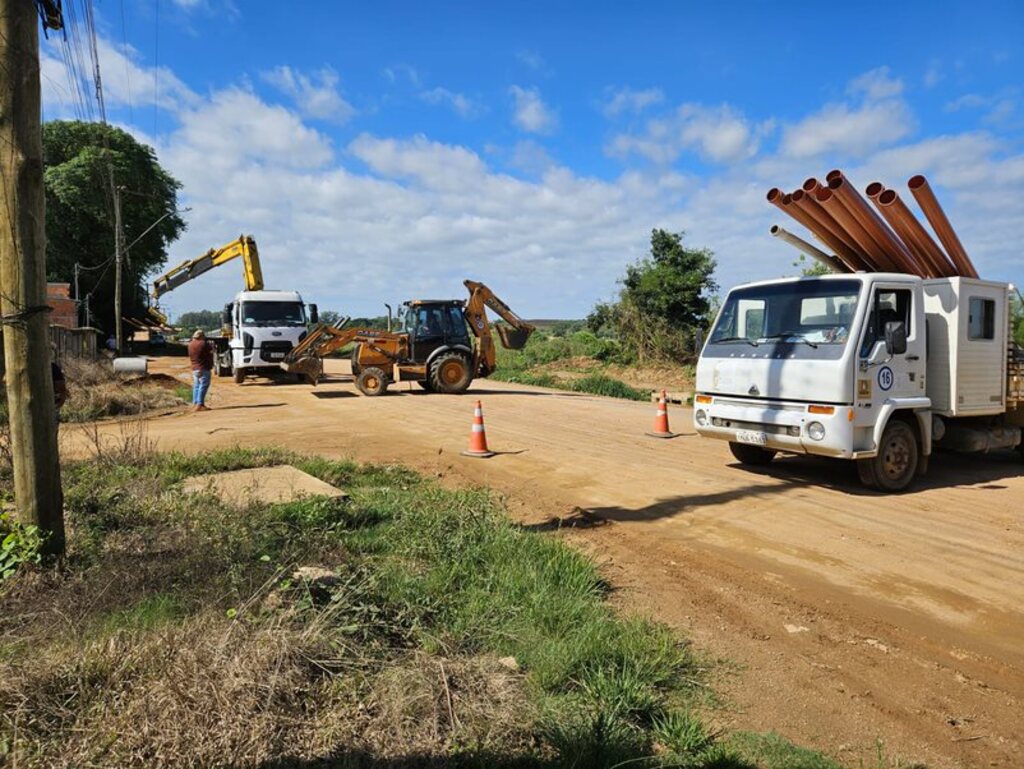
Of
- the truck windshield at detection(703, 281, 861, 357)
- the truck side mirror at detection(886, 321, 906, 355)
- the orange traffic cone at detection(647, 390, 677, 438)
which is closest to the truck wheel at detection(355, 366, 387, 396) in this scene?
the orange traffic cone at detection(647, 390, 677, 438)

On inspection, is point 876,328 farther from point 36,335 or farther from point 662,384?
point 662,384

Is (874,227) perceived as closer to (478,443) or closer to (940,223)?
(940,223)

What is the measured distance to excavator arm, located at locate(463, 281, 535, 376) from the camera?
1947 centimetres

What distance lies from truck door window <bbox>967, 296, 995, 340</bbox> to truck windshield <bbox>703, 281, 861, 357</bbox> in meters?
1.93

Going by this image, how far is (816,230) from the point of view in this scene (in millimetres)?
8703

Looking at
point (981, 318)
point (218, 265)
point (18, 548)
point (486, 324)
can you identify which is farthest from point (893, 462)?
point (218, 265)

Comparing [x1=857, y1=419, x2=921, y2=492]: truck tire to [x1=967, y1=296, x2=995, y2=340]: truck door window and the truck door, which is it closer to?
the truck door

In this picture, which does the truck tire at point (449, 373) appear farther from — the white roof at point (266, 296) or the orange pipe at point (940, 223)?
the orange pipe at point (940, 223)

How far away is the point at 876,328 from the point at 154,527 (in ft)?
24.1

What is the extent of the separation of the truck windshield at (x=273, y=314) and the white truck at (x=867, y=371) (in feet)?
55.0

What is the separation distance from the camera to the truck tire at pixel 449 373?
19.3 metres

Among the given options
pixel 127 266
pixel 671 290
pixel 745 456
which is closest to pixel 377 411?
pixel 745 456

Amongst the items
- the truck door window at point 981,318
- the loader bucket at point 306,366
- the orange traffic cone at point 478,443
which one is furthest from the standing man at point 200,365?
the truck door window at point 981,318

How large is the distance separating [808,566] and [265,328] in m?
19.6
